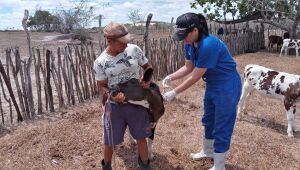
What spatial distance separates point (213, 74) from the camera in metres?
3.54

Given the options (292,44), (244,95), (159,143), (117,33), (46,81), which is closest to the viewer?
(117,33)

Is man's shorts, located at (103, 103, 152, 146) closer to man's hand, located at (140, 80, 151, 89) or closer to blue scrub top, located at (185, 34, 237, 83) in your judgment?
man's hand, located at (140, 80, 151, 89)

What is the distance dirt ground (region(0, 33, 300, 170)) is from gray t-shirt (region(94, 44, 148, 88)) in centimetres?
125

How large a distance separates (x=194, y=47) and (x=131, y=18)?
103 feet

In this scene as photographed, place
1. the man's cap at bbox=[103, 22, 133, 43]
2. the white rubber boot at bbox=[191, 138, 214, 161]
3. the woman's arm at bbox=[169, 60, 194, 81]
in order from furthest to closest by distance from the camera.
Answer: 1. the white rubber boot at bbox=[191, 138, 214, 161]
2. the woman's arm at bbox=[169, 60, 194, 81]
3. the man's cap at bbox=[103, 22, 133, 43]

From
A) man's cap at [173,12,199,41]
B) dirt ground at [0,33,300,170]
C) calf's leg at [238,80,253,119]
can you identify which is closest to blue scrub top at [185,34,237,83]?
man's cap at [173,12,199,41]

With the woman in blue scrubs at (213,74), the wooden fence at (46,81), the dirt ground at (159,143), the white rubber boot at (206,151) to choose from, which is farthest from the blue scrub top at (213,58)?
the wooden fence at (46,81)

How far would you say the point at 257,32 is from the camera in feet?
62.4

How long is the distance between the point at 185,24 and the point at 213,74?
1.90ft

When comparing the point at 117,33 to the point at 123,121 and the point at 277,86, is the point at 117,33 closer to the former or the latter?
the point at 123,121

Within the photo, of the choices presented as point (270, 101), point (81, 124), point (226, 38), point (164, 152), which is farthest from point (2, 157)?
point (226, 38)

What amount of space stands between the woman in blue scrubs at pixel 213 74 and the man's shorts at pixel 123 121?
0.96 feet

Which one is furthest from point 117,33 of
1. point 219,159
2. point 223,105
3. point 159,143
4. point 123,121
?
point 159,143

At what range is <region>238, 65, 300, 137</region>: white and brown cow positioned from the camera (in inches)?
215
